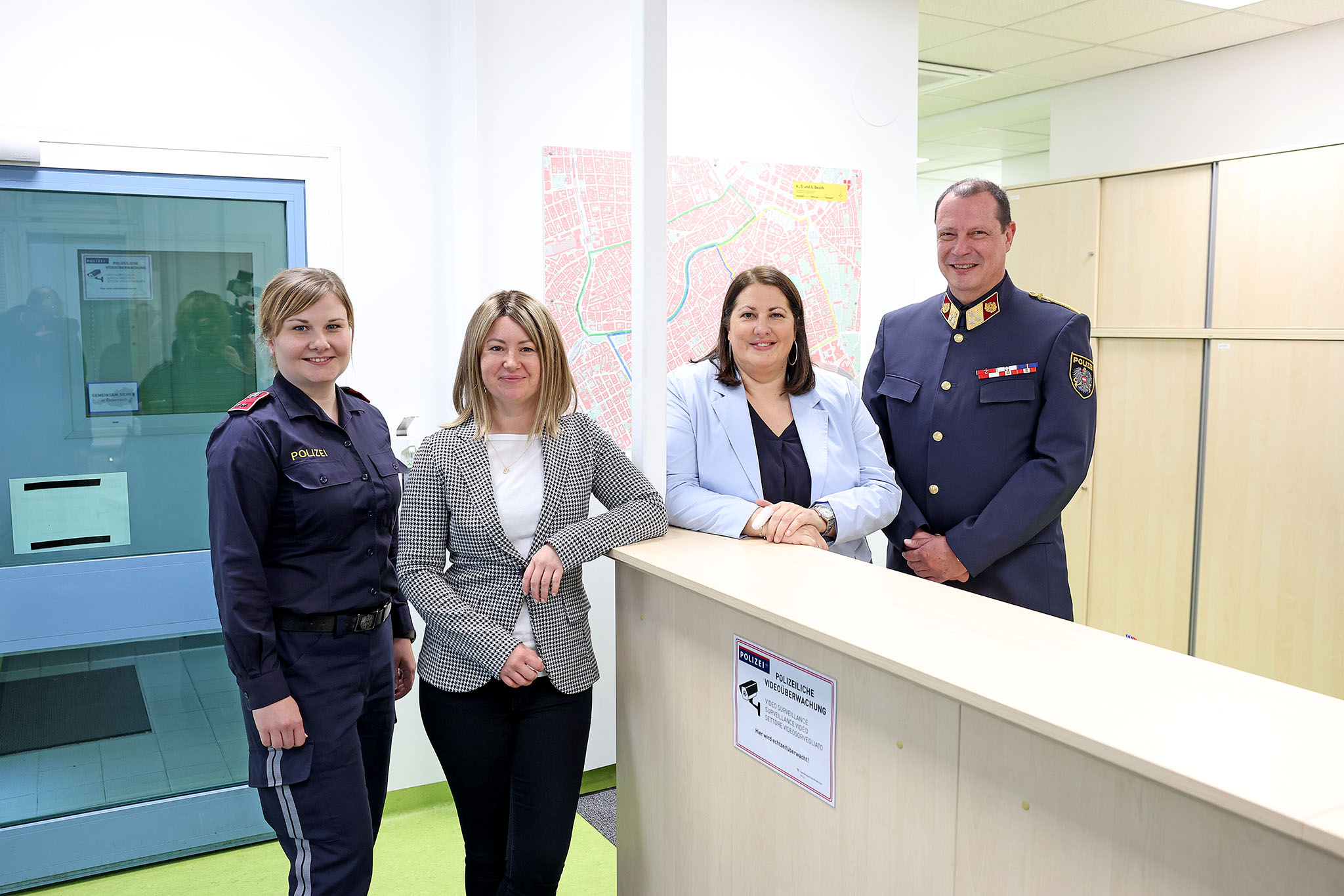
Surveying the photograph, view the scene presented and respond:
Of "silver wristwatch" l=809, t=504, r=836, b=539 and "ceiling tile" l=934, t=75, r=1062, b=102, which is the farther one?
"ceiling tile" l=934, t=75, r=1062, b=102

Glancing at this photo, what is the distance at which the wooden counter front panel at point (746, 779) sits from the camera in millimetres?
1378

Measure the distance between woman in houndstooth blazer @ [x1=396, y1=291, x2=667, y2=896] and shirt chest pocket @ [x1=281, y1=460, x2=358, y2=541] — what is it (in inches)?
4.8

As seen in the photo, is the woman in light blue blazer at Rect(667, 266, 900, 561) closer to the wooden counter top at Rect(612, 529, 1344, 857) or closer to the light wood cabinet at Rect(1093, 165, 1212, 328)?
the wooden counter top at Rect(612, 529, 1344, 857)

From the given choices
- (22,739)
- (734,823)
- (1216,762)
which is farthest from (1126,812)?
(22,739)

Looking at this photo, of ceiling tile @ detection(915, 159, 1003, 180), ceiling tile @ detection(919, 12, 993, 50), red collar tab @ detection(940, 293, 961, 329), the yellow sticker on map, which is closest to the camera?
red collar tab @ detection(940, 293, 961, 329)

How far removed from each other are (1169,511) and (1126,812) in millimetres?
3604

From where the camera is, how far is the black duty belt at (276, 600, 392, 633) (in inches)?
72.4

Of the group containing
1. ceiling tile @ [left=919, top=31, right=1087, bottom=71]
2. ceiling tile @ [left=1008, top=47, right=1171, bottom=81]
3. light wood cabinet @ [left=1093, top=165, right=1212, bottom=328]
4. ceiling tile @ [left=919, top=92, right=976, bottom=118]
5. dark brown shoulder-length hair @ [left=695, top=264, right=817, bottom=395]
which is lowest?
dark brown shoulder-length hair @ [left=695, top=264, right=817, bottom=395]

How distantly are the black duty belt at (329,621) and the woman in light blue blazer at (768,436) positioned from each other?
2.20 feet

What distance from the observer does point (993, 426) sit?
2.26 metres

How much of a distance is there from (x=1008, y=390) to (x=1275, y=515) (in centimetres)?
239

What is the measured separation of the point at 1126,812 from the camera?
42.9 inches

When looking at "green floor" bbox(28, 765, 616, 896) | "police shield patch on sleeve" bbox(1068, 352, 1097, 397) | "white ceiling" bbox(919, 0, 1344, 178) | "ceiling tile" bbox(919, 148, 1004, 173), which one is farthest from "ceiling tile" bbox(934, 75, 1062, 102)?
"green floor" bbox(28, 765, 616, 896)

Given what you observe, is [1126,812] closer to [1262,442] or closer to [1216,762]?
[1216,762]
